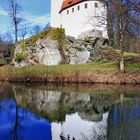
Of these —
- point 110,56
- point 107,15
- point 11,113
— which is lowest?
point 11,113

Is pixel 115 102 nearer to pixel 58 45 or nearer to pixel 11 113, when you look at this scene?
pixel 11 113

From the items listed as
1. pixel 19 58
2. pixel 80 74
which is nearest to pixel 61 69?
pixel 80 74

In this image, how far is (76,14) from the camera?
53.4 metres

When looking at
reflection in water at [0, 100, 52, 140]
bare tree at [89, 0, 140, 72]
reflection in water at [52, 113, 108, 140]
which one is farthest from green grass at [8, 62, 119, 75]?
reflection in water at [52, 113, 108, 140]

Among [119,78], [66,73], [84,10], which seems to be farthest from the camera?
[84,10]

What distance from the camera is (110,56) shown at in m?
46.1

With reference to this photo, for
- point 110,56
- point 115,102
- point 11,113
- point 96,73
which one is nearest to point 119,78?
point 96,73

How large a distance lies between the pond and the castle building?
27.5 metres

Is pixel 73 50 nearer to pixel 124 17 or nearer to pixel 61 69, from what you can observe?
pixel 61 69

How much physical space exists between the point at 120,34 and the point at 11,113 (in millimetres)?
20747

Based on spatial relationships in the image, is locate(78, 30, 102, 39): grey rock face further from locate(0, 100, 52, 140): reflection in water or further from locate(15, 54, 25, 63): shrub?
locate(0, 100, 52, 140): reflection in water

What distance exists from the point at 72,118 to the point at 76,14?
38.7m

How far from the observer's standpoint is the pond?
12.8 metres

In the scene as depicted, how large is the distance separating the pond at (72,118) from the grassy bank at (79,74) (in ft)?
35.1
